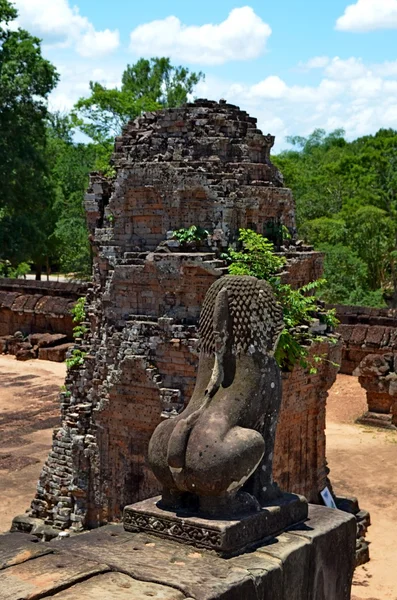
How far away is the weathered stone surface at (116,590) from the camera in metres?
4.59

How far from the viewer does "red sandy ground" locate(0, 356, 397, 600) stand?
33.9 feet

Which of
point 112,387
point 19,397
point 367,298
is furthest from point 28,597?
point 367,298

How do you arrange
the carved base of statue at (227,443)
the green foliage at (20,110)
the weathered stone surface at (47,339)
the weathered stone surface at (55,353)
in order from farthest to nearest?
the green foliage at (20,110), the weathered stone surface at (47,339), the weathered stone surface at (55,353), the carved base of statue at (227,443)

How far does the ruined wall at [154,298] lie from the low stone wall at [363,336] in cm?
958

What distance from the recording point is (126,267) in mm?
9766

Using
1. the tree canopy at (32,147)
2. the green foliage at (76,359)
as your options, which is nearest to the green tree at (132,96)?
the tree canopy at (32,147)

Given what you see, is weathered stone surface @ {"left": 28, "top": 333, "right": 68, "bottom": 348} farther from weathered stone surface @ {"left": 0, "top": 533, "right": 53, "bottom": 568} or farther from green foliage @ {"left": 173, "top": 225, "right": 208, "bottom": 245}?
weathered stone surface @ {"left": 0, "top": 533, "right": 53, "bottom": 568}

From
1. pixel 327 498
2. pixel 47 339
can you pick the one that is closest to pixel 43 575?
pixel 327 498

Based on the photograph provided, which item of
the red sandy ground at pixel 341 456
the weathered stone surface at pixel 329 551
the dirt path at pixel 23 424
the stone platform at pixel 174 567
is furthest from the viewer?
the dirt path at pixel 23 424

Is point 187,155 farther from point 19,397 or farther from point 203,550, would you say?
point 19,397

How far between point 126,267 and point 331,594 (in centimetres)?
500

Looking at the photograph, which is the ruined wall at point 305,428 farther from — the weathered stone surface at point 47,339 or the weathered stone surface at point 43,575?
the weathered stone surface at point 47,339

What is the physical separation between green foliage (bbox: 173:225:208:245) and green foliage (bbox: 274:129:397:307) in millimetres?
15792

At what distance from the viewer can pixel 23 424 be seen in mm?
17016
